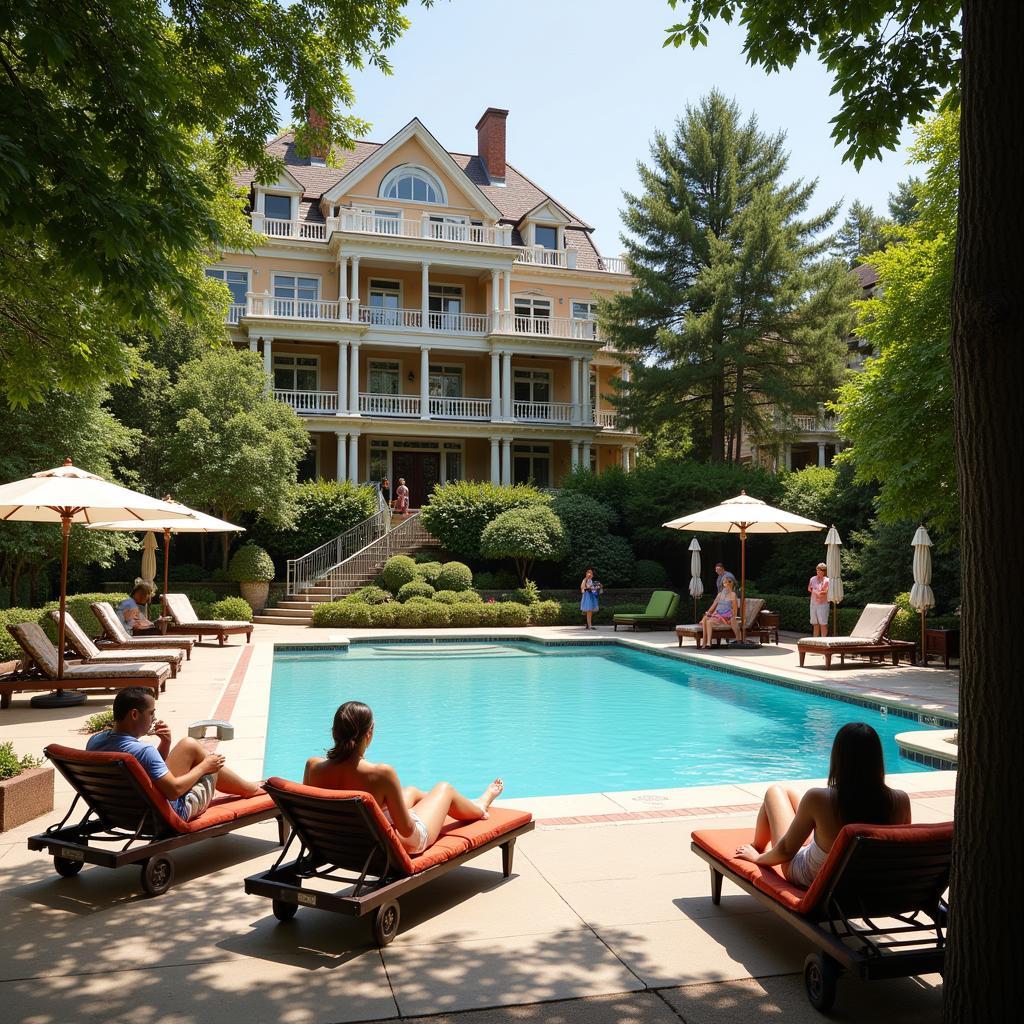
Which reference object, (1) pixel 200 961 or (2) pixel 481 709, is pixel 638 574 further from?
(1) pixel 200 961

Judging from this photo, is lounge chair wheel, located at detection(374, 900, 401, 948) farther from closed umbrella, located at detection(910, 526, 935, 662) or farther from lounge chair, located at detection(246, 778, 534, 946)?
closed umbrella, located at detection(910, 526, 935, 662)

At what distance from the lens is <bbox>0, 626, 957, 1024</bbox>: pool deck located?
3535 millimetres

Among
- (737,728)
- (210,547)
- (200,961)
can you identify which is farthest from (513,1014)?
(210,547)

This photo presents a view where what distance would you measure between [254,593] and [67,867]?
2059cm

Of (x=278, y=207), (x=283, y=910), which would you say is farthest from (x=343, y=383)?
(x=283, y=910)

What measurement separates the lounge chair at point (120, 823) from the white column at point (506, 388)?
29267 millimetres

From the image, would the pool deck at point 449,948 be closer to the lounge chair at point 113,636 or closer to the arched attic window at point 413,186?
the lounge chair at point 113,636

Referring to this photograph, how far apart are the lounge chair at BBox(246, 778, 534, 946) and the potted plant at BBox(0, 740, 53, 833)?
2448 millimetres

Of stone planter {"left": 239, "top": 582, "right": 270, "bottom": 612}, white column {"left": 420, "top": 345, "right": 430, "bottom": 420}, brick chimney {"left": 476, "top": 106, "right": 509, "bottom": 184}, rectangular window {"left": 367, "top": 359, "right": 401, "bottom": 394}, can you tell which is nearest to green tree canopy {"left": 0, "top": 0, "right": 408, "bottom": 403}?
stone planter {"left": 239, "top": 582, "right": 270, "bottom": 612}

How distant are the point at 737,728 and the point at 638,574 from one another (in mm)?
16000

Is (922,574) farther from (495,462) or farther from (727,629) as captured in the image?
(495,462)

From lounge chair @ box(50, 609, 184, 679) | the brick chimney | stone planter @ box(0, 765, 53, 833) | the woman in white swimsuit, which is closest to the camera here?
the woman in white swimsuit

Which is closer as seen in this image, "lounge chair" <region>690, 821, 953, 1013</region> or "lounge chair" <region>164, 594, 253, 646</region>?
"lounge chair" <region>690, 821, 953, 1013</region>

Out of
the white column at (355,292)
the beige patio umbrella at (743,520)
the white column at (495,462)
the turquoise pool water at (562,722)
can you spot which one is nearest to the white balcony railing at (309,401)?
the white column at (355,292)
